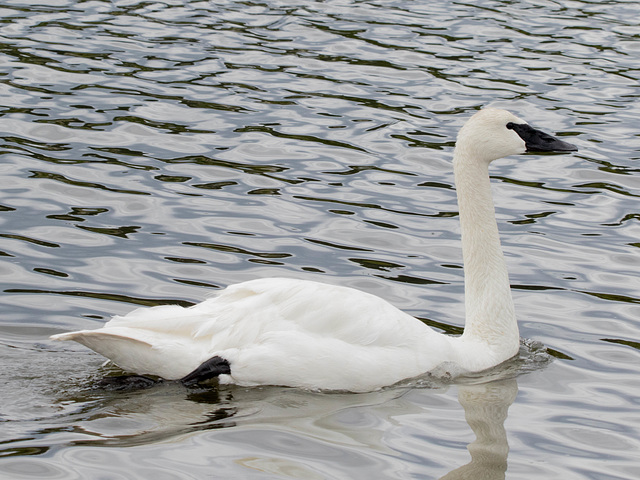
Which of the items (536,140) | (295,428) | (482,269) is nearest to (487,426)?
(295,428)

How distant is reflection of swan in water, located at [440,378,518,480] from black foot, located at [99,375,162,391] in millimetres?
1833

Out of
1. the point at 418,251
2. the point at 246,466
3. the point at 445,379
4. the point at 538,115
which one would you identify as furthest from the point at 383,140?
the point at 246,466

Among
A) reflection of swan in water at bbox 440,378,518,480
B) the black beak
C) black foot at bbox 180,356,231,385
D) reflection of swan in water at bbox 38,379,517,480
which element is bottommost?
reflection of swan in water at bbox 440,378,518,480

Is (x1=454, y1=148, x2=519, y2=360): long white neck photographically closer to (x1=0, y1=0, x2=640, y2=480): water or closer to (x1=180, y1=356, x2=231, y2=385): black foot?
(x1=0, y1=0, x2=640, y2=480): water

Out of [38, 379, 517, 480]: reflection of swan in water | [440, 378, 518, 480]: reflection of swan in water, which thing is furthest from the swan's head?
[38, 379, 517, 480]: reflection of swan in water

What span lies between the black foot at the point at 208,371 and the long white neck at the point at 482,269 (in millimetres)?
1737

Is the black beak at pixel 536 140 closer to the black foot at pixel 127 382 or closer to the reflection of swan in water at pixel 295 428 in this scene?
the reflection of swan in water at pixel 295 428

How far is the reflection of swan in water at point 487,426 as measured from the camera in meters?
5.66

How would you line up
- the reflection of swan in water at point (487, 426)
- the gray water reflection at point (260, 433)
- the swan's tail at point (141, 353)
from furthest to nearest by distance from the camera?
the swan's tail at point (141, 353)
the reflection of swan in water at point (487, 426)
the gray water reflection at point (260, 433)

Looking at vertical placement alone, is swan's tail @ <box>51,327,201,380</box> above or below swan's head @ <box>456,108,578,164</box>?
below

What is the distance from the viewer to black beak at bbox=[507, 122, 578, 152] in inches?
300

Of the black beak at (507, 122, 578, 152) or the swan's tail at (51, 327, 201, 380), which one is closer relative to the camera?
the swan's tail at (51, 327, 201, 380)

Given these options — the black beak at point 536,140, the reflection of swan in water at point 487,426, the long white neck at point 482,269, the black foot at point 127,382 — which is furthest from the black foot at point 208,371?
the black beak at point 536,140

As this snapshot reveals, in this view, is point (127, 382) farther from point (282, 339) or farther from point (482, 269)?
point (482, 269)
